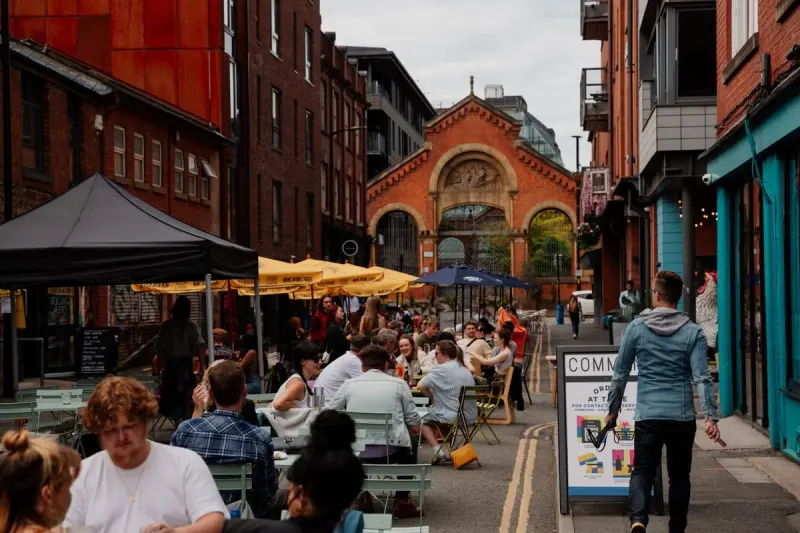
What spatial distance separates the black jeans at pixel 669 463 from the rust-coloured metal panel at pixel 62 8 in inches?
1134

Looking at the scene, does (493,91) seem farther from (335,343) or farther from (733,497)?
(733,497)

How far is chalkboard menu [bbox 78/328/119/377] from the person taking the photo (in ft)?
64.3

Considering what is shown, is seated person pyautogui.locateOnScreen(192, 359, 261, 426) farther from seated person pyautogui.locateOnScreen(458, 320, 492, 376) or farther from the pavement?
seated person pyautogui.locateOnScreen(458, 320, 492, 376)

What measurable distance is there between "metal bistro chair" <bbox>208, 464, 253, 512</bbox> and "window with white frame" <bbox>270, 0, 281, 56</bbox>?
34512mm

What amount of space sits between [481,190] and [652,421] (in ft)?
230

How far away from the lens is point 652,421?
7.30 meters

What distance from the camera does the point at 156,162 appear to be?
29109 millimetres

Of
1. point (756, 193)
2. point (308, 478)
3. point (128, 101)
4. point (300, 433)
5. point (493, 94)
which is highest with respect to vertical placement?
point (493, 94)

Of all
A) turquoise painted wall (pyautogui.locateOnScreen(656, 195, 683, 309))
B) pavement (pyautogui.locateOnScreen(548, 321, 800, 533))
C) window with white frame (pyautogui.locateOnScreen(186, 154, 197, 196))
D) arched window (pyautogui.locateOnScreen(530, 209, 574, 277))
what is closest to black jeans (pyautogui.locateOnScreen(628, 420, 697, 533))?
pavement (pyautogui.locateOnScreen(548, 321, 800, 533))

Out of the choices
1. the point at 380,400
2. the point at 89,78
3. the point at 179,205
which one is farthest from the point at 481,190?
the point at 380,400

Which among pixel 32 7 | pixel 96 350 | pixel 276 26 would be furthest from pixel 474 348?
pixel 276 26

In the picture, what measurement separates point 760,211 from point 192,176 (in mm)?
21840

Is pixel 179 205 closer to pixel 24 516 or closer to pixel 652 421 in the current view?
pixel 652 421

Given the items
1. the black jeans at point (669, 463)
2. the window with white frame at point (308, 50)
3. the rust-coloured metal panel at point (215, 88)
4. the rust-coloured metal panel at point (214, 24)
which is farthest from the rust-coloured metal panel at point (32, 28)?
the black jeans at point (669, 463)
